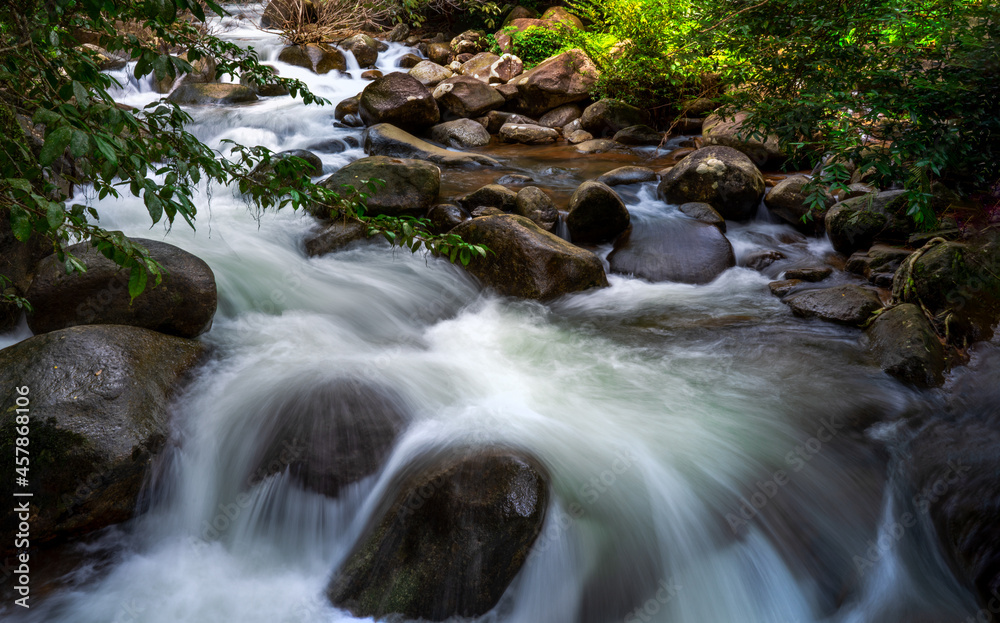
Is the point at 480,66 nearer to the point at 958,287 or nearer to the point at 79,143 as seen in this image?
the point at 958,287

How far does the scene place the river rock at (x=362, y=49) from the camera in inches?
561

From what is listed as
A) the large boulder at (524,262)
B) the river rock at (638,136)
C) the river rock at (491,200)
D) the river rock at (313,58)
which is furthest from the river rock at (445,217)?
the river rock at (313,58)

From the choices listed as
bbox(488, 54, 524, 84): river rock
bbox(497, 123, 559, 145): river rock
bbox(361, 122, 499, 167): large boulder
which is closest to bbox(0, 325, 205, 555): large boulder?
bbox(361, 122, 499, 167): large boulder

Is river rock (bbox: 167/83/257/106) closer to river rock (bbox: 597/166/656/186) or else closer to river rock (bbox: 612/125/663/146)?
river rock (bbox: 612/125/663/146)

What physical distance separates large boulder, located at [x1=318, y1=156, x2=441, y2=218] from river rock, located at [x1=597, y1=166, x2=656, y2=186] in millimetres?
2613

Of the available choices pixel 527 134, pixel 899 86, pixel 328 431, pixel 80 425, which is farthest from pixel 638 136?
pixel 80 425

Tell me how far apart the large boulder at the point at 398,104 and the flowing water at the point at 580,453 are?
532 centimetres

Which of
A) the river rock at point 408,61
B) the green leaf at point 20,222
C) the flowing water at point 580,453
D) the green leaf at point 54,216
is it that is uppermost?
the green leaf at point 54,216

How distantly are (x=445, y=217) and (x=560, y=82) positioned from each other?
21.2ft

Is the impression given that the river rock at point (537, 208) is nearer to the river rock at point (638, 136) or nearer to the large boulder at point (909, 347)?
the large boulder at point (909, 347)

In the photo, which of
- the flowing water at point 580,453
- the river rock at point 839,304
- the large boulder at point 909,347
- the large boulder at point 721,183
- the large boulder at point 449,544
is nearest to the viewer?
the large boulder at point 449,544

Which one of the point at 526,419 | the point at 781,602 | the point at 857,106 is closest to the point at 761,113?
the point at 857,106

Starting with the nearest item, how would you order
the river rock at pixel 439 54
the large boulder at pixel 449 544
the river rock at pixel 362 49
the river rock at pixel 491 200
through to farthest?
1. the large boulder at pixel 449 544
2. the river rock at pixel 491 200
3. the river rock at pixel 362 49
4. the river rock at pixel 439 54

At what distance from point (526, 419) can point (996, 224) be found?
12.2ft
